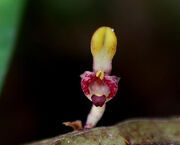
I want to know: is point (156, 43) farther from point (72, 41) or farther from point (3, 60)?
point (3, 60)

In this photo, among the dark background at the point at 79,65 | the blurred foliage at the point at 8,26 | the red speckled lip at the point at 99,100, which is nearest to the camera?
the red speckled lip at the point at 99,100

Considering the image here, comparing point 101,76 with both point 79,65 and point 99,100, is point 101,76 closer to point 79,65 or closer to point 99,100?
point 99,100

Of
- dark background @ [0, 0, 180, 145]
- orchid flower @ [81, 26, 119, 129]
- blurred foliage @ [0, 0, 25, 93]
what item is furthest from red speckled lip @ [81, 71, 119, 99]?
dark background @ [0, 0, 180, 145]

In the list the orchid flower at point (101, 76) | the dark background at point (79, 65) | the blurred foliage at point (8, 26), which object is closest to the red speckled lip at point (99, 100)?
the orchid flower at point (101, 76)

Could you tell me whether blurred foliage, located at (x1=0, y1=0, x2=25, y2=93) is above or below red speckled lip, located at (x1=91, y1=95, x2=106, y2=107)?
above

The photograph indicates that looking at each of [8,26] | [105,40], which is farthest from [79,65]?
[105,40]

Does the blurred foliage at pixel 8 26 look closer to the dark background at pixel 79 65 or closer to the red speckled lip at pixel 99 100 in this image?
the dark background at pixel 79 65

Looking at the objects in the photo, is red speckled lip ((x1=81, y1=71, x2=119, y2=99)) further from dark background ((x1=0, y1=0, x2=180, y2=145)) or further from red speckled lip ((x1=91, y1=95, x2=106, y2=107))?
dark background ((x1=0, y1=0, x2=180, y2=145))

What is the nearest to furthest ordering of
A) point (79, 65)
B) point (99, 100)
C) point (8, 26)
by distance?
point (99, 100) → point (8, 26) → point (79, 65)
